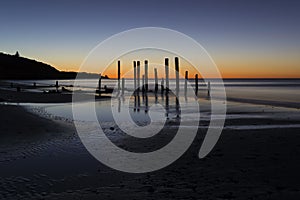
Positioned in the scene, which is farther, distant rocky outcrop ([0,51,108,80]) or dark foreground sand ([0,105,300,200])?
distant rocky outcrop ([0,51,108,80])

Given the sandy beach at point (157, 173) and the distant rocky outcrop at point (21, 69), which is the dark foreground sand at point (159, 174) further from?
the distant rocky outcrop at point (21, 69)

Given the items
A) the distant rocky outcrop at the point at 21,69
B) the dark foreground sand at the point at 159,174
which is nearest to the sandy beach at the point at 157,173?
the dark foreground sand at the point at 159,174

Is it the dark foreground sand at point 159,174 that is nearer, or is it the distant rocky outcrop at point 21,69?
the dark foreground sand at point 159,174

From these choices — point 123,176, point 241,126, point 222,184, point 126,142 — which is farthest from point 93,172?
point 241,126

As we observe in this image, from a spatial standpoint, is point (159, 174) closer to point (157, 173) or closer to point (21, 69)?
point (157, 173)

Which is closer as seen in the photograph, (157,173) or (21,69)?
(157,173)

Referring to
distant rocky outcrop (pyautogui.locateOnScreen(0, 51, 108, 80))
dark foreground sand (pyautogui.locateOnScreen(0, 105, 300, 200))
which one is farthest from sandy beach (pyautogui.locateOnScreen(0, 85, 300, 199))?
distant rocky outcrop (pyautogui.locateOnScreen(0, 51, 108, 80))

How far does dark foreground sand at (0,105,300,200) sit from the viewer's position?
5754 mm

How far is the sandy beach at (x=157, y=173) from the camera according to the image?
5762mm

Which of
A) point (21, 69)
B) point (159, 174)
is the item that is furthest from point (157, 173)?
point (21, 69)

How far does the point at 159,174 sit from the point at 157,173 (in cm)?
11

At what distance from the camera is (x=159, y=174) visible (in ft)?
23.2

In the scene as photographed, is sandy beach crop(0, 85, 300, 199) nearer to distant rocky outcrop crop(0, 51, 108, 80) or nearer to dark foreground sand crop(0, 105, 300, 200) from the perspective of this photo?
dark foreground sand crop(0, 105, 300, 200)

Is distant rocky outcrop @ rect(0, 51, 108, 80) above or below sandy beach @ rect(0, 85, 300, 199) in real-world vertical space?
above
